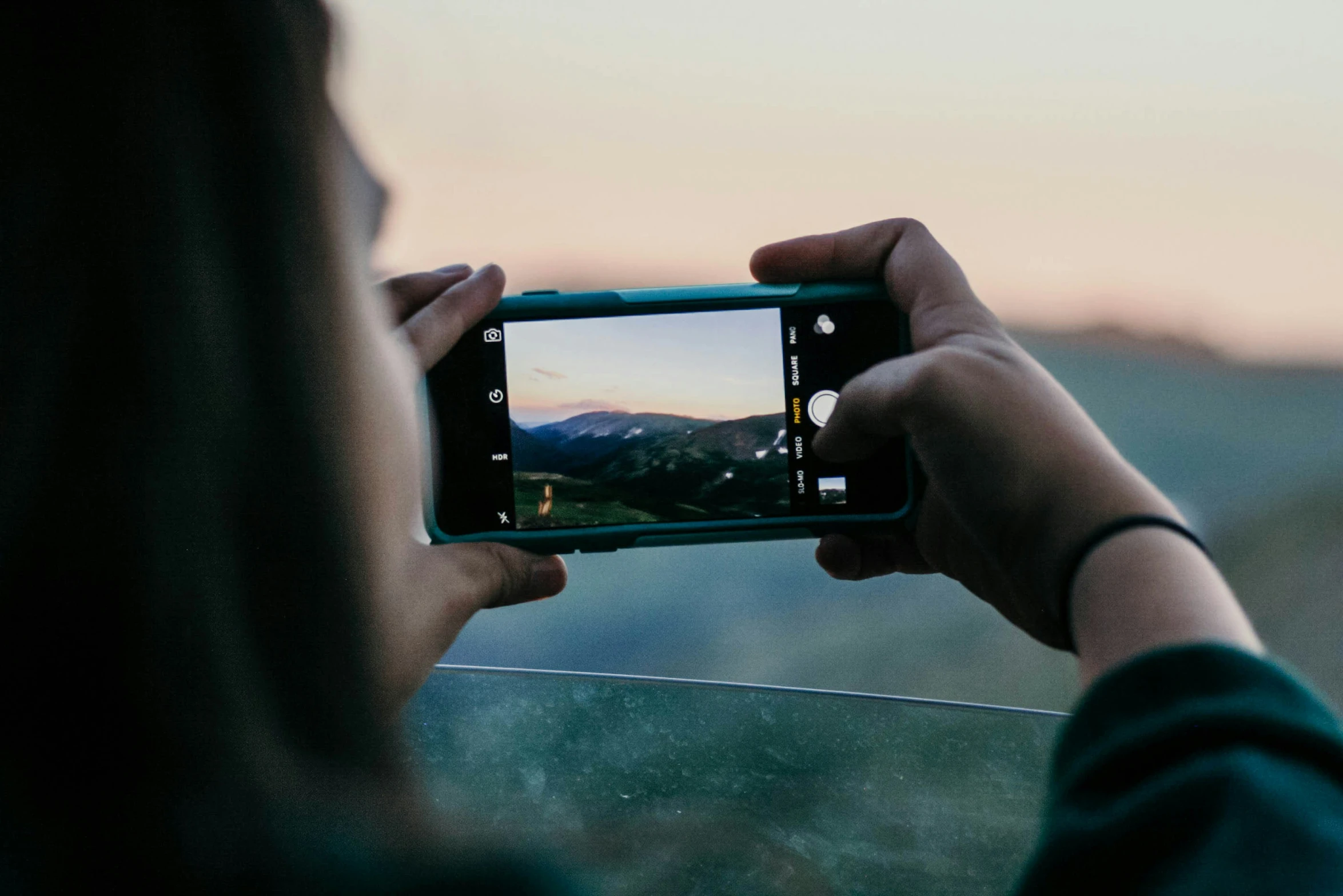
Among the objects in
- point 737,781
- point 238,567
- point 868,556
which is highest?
point 238,567

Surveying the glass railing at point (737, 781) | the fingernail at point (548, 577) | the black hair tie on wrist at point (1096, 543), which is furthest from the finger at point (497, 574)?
the black hair tie on wrist at point (1096, 543)

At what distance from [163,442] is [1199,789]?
0.24 metres

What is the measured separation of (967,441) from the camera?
1.13 feet

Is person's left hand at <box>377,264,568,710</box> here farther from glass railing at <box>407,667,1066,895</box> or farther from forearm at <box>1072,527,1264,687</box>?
forearm at <box>1072,527,1264,687</box>

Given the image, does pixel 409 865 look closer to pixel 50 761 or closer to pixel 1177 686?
pixel 50 761

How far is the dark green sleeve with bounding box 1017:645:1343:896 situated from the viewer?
16 centimetres

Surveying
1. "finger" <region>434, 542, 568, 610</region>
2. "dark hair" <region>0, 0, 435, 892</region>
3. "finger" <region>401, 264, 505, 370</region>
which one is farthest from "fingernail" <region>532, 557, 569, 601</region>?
"dark hair" <region>0, 0, 435, 892</region>

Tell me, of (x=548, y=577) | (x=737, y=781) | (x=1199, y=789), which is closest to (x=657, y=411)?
(x=548, y=577)

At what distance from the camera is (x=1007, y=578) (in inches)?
13.9

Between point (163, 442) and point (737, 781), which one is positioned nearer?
point (163, 442)

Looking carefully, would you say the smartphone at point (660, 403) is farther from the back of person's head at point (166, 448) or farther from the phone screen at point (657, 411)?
the back of person's head at point (166, 448)

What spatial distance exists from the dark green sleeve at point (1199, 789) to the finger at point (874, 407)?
0.19 metres

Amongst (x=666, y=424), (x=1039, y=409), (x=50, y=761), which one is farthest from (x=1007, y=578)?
(x=50, y=761)

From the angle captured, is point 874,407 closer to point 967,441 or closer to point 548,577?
point 967,441
